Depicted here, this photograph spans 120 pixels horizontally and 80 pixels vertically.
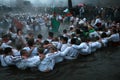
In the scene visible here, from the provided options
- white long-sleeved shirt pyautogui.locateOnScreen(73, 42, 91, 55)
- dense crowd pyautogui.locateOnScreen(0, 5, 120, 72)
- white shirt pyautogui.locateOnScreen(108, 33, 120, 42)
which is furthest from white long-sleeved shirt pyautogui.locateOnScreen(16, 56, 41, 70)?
white shirt pyautogui.locateOnScreen(108, 33, 120, 42)

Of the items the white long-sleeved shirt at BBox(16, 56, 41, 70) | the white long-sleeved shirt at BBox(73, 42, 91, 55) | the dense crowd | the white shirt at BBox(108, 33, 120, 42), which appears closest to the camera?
the white long-sleeved shirt at BBox(16, 56, 41, 70)

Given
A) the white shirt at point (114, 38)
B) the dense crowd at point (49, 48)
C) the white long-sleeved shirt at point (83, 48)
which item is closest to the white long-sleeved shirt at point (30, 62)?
the dense crowd at point (49, 48)

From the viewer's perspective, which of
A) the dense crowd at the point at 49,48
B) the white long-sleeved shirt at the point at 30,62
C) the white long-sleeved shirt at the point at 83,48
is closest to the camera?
the white long-sleeved shirt at the point at 30,62

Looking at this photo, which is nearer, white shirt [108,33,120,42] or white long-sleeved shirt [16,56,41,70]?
white long-sleeved shirt [16,56,41,70]

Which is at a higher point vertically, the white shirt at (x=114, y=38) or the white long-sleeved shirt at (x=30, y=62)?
the white long-sleeved shirt at (x=30, y=62)

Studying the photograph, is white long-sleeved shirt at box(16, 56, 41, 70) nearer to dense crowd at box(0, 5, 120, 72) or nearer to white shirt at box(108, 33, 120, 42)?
dense crowd at box(0, 5, 120, 72)

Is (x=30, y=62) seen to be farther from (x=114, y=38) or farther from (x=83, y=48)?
(x=114, y=38)

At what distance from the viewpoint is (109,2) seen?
35250mm

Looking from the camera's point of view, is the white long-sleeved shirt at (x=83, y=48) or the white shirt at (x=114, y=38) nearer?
the white long-sleeved shirt at (x=83, y=48)

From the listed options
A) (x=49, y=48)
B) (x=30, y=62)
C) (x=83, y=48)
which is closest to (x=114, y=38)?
(x=83, y=48)

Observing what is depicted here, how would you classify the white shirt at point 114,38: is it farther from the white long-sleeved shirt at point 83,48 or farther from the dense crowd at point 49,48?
the white long-sleeved shirt at point 83,48

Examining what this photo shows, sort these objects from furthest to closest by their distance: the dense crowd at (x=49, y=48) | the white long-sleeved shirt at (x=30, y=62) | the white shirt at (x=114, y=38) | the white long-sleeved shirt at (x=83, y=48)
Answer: the white shirt at (x=114, y=38) < the white long-sleeved shirt at (x=83, y=48) < the dense crowd at (x=49, y=48) < the white long-sleeved shirt at (x=30, y=62)

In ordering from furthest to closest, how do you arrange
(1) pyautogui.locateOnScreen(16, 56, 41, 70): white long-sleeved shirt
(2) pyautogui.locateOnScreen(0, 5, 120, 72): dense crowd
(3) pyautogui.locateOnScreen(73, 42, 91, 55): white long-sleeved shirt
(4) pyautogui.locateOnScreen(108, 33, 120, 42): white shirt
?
(4) pyautogui.locateOnScreen(108, 33, 120, 42): white shirt → (3) pyautogui.locateOnScreen(73, 42, 91, 55): white long-sleeved shirt → (2) pyautogui.locateOnScreen(0, 5, 120, 72): dense crowd → (1) pyautogui.locateOnScreen(16, 56, 41, 70): white long-sleeved shirt

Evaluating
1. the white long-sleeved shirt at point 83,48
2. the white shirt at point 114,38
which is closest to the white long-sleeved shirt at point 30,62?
the white long-sleeved shirt at point 83,48
